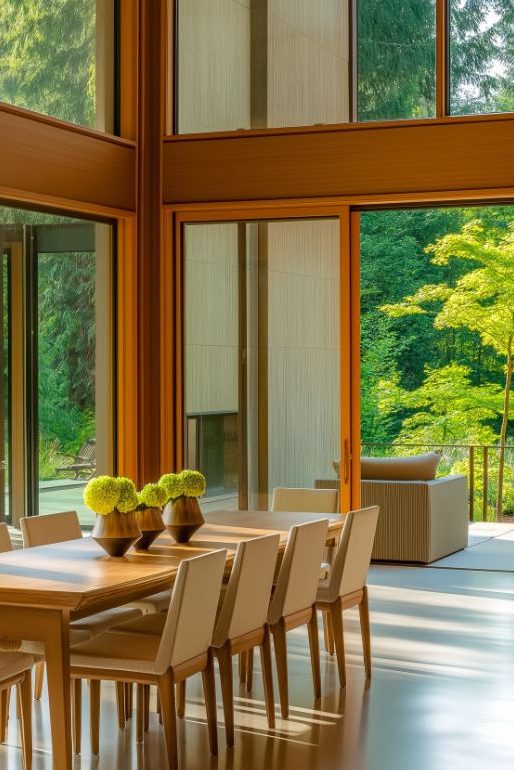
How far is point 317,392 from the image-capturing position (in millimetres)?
7887

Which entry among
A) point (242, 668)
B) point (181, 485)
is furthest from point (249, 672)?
point (181, 485)

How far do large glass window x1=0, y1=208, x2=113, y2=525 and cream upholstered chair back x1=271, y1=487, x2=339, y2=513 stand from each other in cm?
143

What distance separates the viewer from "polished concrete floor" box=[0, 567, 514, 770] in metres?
4.32

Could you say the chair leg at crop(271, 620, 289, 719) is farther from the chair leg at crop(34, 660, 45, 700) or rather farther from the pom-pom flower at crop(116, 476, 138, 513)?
the chair leg at crop(34, 660, 45, 700)

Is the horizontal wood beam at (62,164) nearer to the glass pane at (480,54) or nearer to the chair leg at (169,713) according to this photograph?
the glass pane at (480,54)

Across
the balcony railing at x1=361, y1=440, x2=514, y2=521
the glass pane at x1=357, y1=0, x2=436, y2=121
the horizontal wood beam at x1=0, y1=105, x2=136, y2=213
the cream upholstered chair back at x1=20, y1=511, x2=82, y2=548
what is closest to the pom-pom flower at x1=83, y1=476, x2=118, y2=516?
the cream upholstered chair back at x1=20, y1=511, x2=82, y2=548

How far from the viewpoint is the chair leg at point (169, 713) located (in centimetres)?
400

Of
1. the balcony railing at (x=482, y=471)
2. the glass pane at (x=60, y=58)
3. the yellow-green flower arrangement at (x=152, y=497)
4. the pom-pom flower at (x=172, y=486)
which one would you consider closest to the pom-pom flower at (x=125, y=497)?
the yellow-green flower arrangement at (x=152, y=497)

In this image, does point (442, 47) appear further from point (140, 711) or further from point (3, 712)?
point (3, 712)

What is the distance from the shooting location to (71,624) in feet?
15.8

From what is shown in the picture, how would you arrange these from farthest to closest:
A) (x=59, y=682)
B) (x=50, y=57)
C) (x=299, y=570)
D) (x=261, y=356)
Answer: (x=261, y=356) < (x=50, y=57) < (x=299, y=570) < (x=59, y=682)

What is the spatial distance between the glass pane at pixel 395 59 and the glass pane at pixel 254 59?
149 mm

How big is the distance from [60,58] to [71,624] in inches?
154

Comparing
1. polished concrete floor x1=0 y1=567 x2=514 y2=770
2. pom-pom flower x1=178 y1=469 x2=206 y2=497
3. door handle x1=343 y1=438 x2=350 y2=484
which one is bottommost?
polished concrete floor x1=0 y1=567 x2=514 y2=770
